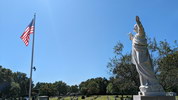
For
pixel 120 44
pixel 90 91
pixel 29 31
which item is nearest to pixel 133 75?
pixel 120 44

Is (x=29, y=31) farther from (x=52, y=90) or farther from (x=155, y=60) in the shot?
(x=52, y=90)

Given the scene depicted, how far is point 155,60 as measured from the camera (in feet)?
82.1

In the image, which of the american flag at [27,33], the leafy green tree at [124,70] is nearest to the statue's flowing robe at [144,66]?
the american flag at [27,33]

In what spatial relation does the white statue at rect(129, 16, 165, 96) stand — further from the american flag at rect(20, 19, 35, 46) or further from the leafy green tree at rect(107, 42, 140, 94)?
the leafy green tree at rect(107, 42, 140, 94)

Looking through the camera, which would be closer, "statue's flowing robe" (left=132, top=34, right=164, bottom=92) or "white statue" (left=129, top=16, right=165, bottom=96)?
"white statue" (left=129, top=16, right=165, bottom=96)

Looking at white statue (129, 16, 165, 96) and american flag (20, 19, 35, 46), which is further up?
american flag (20, 19, 35, 46)

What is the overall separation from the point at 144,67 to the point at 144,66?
2.0 inches

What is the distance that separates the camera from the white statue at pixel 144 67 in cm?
797

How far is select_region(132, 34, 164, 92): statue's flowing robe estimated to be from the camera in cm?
808

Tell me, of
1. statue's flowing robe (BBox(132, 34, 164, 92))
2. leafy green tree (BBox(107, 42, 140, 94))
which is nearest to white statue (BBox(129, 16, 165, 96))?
statue's flowing robe (BBox(132, 34, 164, 92))

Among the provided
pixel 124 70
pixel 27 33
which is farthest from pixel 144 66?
pixel 124 70

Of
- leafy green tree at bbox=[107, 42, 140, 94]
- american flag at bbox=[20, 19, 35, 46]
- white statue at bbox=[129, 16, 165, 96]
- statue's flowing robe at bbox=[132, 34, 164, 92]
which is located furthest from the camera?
leafy green tree at bbox=[107, 42, 140, 94]

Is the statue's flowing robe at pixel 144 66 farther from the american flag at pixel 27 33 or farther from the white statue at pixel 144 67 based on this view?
the american flag at pixel 27 33

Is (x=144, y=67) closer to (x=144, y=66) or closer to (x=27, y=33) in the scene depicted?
(x=144, y=66)
